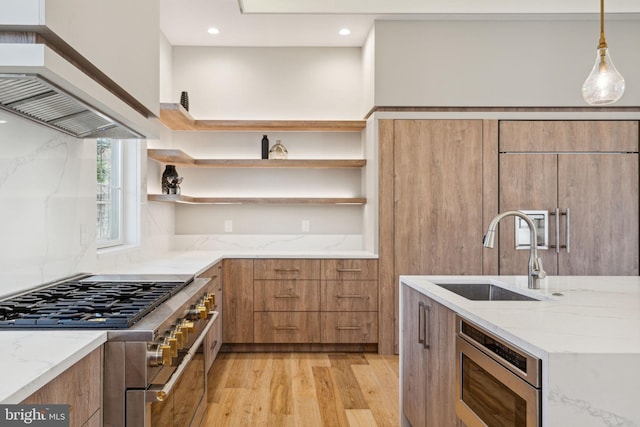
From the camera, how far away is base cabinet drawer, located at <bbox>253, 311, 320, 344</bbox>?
3.93m

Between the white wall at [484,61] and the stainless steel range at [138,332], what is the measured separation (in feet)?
8.88

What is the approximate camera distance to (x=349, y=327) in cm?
394

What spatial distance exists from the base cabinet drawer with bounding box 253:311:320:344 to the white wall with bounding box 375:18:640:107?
6.59 ft

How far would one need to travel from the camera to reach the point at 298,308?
3936mm

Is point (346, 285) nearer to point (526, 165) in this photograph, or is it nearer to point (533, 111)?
point (526, 165)

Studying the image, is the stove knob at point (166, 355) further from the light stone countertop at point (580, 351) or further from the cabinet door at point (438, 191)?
the cabinet door at point (438, 191)

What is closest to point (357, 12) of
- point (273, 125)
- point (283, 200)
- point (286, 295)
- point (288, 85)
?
point (288, 85)

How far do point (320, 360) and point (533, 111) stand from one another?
2.77m

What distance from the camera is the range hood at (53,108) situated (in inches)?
53.6

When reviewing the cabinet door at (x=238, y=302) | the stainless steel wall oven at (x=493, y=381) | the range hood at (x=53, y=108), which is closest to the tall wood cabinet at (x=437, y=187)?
the cabinet door at (x=238, y=302)

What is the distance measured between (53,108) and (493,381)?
1840 mm

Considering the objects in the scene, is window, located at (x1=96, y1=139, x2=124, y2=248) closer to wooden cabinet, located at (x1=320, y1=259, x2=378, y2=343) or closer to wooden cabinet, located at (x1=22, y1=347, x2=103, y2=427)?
wooden cabinet, located at (x1=320, y1=259, x2=378, y2=343)

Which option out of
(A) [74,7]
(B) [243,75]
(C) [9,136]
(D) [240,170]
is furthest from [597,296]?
(B) [243,75]

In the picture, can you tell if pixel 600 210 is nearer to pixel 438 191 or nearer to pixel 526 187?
pixel 526 187
